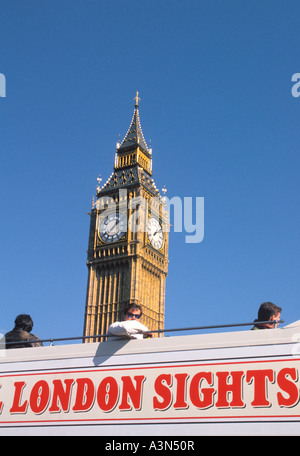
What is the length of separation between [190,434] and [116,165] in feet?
151

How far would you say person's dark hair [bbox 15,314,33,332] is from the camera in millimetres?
7568

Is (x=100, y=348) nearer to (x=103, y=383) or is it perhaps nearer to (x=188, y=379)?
(x=103, y=383)

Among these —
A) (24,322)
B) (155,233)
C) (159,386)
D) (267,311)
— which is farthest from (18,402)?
(155,233)

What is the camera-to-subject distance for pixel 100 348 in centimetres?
662

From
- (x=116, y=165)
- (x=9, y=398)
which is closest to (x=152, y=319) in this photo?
(x=116, y=165)

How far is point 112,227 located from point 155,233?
3.62 metres

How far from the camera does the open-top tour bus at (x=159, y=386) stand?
18.6 ft

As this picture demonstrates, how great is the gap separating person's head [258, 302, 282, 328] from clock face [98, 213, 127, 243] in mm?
39127

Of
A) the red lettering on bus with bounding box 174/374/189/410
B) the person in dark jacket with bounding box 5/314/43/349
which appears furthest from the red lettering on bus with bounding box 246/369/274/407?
the person in dark jacket with bounding box 5/314/43/349

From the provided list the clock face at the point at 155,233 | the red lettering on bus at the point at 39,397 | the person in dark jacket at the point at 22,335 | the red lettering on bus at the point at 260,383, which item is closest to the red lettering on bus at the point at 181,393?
the red lettering on bus at the point at 260,383

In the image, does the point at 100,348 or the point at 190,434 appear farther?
the point at 100,348

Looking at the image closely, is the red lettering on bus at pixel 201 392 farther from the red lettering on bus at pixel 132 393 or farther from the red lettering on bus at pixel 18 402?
the red lettering on bus at pixel 18 402

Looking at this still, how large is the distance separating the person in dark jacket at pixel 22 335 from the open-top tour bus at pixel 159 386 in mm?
268
